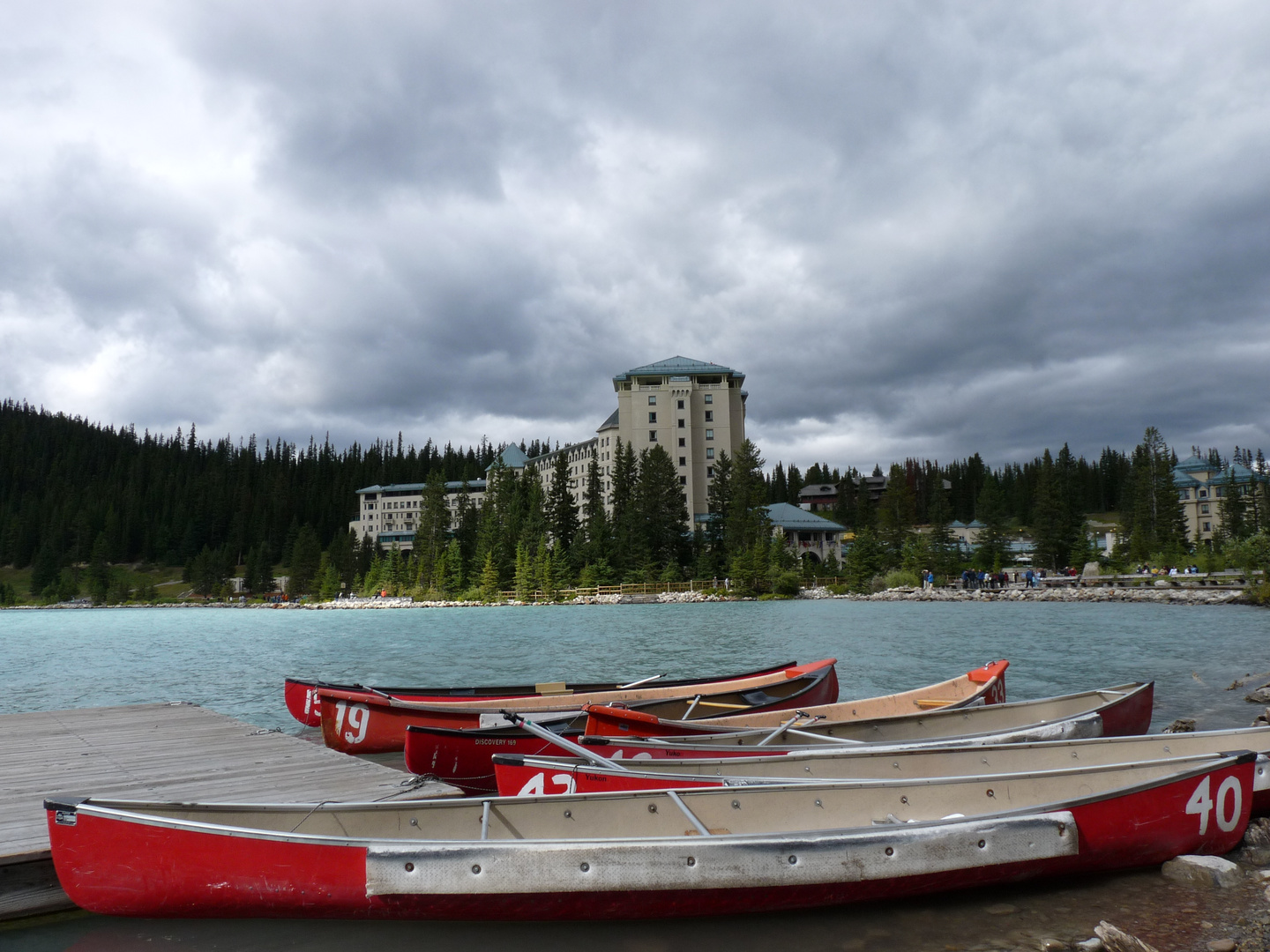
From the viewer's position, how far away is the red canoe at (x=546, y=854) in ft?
15.6

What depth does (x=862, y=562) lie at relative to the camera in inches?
3056

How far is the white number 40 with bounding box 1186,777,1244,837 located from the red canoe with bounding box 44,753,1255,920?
34cm

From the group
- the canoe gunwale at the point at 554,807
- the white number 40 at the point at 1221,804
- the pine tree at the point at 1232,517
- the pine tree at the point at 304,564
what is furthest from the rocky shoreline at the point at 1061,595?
the pine tree at the point at 304,564

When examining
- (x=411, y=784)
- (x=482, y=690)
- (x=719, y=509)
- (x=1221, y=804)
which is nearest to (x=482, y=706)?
(x=482, y=690)

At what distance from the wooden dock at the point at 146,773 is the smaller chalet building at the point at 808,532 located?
8909 cm

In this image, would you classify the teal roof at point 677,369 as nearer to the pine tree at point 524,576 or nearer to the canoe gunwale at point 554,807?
the pine tree at point 524,576

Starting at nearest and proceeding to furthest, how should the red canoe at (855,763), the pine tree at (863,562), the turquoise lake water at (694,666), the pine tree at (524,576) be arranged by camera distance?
the turquoise lake water at (694,666)
the red canoe at (855,763)
the pine tree at (863,562)
the pine tree at (524,576)

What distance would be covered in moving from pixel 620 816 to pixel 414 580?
104652 mm

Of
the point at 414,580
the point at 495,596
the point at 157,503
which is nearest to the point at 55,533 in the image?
the point at 157,503

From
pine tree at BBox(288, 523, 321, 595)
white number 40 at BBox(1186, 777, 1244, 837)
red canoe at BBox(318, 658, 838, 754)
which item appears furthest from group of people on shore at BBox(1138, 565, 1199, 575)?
pine tree at BBox(288, 523, 321, 595)

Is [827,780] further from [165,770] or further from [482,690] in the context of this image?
[482,690]

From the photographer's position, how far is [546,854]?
4.72 meters

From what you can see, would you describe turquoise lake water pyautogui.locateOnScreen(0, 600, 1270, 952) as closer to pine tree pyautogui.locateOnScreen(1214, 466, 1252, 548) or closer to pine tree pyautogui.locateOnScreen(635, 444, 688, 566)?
pine tree pyautogui.locateOnScreen(635, 444, 688, 566)

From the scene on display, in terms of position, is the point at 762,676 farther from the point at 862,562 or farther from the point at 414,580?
the point at 414,580
